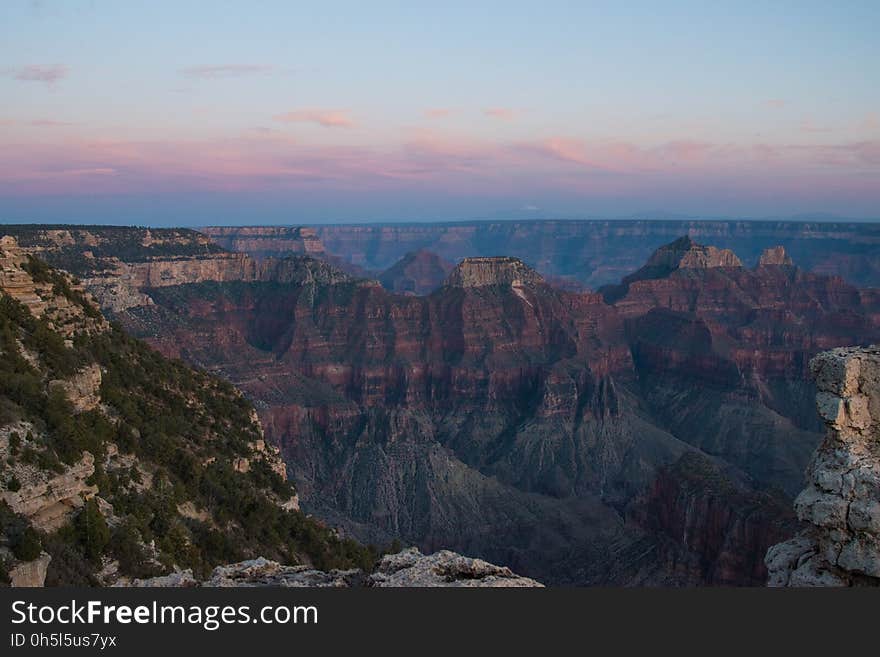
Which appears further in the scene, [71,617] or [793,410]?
[793,410]

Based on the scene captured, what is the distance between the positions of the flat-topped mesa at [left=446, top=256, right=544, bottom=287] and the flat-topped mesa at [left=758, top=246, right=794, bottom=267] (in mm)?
66328

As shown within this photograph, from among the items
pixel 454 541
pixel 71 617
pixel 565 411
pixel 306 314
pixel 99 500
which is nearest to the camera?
pixel 71 617

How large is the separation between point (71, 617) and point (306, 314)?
107 meters

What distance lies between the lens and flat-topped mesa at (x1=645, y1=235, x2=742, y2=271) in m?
163

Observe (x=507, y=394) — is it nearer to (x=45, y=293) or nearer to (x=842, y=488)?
(x=45, y=293)

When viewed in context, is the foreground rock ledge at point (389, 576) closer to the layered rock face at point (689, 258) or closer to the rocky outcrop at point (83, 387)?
the rocky outcrop at point (83, 387)

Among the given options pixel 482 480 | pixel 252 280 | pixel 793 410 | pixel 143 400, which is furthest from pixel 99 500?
pixel 793 410

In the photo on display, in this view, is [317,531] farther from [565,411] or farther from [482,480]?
[565,411]

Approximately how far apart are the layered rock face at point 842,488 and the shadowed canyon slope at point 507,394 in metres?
36.4

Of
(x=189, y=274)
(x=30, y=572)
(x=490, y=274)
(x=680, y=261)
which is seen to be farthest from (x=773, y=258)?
(x=30, y=572)

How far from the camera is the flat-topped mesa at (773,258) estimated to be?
573 feet

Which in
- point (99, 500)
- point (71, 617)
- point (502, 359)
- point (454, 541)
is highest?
point (71, 617)

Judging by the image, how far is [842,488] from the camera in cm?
1844

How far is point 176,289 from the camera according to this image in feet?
367
